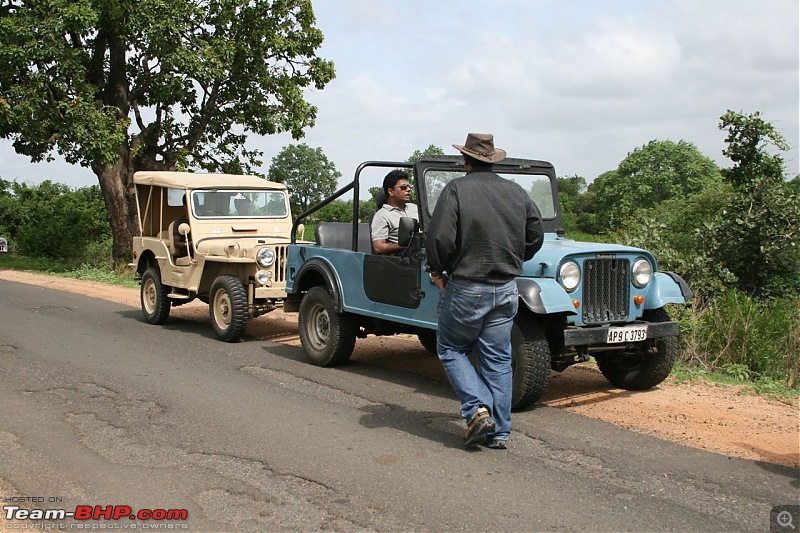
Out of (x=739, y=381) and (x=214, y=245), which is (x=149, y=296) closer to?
(x=214, y=245)

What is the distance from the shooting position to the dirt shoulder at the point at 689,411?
568 centimetres

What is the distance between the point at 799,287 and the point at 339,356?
348 inches

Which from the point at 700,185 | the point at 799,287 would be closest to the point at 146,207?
the point at 799,287

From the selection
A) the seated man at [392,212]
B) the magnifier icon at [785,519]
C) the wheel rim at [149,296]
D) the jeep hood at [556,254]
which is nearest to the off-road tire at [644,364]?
the jeep hood at [556,254]

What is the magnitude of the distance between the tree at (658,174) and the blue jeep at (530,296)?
50.7 metres

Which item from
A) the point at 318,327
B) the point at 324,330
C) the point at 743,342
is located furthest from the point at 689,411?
the point at 318,327

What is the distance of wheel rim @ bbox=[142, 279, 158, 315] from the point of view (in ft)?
39.0

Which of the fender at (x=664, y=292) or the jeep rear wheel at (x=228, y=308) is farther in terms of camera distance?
the jeep rear wheel at (x=228, y=308)

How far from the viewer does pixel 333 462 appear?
5.19 m

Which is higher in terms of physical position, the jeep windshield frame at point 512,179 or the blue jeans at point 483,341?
the jeep windshield frame at point 512,179

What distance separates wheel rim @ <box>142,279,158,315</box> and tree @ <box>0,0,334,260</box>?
9269 millimetres

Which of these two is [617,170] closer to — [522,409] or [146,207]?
[146,207]

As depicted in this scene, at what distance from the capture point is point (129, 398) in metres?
6.96

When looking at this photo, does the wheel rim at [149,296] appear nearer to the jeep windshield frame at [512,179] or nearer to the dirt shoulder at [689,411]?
the dirt shoulder at [689,411]
